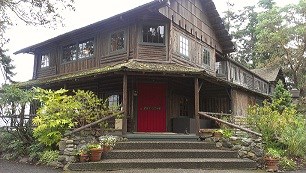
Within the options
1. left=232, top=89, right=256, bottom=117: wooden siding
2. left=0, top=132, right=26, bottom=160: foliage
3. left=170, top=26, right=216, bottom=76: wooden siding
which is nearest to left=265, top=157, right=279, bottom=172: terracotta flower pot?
left=170, top=26, right=216, bottom=76: wooden siding

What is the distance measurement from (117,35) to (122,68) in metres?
4.29

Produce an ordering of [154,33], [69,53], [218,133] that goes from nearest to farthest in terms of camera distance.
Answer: [218,133], [154,33], [69,53]

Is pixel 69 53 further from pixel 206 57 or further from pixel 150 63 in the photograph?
pixel 206 57

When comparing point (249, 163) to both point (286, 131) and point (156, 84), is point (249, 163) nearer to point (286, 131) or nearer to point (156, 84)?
point (286, 131)

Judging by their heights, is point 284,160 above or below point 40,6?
below

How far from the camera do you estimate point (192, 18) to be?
747 inches

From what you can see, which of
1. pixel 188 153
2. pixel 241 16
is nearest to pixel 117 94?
pixel 188 153

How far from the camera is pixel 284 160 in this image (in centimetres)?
1152

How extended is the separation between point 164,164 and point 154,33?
26.0ft

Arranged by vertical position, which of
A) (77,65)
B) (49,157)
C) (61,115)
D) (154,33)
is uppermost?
(154,33)

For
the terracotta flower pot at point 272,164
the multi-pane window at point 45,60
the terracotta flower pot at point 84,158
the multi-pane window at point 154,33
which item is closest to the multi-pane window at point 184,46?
the multi-pane window at point 154,33

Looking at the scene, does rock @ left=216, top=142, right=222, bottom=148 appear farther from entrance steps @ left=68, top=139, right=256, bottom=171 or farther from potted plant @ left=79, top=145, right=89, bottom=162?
potted plant @ left=79, top=145, right=89, bottom=162

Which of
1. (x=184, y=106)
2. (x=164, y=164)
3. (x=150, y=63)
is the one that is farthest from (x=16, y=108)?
(x=184, y=106)

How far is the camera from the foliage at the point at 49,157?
10962 mm
